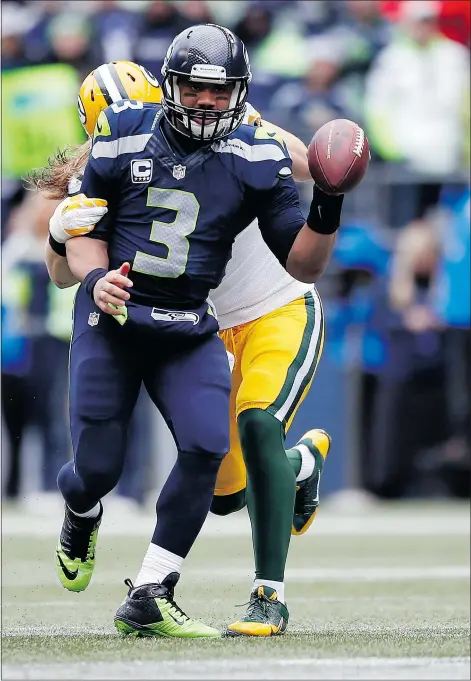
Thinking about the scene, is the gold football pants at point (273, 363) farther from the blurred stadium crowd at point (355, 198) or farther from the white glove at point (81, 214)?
the blurred stadium crowd at point (355, 198)

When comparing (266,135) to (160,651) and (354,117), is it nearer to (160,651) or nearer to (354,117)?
(160,651)

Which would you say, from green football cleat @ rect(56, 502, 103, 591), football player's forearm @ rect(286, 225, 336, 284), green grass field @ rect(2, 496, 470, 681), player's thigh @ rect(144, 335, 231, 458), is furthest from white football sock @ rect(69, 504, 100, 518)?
football player's forearm @ rect(286, 225, 336, 284)

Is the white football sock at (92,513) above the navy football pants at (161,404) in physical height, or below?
below

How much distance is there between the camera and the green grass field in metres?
3.77

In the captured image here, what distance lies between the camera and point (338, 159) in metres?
4.35

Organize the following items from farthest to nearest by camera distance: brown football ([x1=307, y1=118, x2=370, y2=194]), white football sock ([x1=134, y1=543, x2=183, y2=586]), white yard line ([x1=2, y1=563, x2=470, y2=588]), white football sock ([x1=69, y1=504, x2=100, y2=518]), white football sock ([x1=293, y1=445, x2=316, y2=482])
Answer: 1. white yard line ([x1=2, y1=563, x2=470, y2=588])
2. white football sock ([x1=293, y1=445, x2=316, y2=482])
3. white football sock ([x1=69, y1=504, x2=100, y2=518])
4. white football sock ([x1=134, y1=543, x2=183, y2=586])
5. brown football ([x1=307, y1=118, x2=370, y2=194])

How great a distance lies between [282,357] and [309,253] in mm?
637

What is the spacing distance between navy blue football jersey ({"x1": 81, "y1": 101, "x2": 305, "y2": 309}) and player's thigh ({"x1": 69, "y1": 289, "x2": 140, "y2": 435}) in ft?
0.45

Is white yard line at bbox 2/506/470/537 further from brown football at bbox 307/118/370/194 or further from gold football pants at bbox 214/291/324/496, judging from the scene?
brown football at bbox 307/118/370/194

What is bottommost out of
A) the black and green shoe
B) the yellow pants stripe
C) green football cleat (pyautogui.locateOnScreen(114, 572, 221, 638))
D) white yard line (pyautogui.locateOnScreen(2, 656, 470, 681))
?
the black and green shoe

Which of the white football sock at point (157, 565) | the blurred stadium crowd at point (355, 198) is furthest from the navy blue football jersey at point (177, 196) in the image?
the blurred stadium crowd at point (355, 198)

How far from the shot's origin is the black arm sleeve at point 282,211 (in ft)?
15.0

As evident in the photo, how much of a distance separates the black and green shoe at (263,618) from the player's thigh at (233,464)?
0.65 metres

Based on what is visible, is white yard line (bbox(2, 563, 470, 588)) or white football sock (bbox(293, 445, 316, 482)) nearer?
white football sock (bbox(293, 445, 316, 482))
